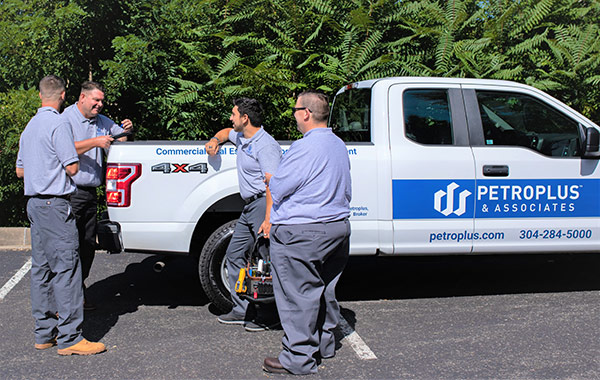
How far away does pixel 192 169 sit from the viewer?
5.37 meters

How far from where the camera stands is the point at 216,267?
18.0 feet

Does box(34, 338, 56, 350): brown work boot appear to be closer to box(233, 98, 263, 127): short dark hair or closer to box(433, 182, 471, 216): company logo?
box(233, 98, 263, 127): short dark hair

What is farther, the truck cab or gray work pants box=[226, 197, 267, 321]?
the truck cab

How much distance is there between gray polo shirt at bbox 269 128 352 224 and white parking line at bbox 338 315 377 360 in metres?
1.10

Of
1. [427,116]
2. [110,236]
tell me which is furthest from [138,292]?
[427,116]

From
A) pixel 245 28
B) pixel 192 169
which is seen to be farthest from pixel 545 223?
pixel 245 28

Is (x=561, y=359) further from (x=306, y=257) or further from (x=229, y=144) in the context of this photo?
(x=229, y=144)

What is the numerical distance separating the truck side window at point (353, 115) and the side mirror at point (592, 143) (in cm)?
192

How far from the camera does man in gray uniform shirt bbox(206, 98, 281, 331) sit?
16.3ft

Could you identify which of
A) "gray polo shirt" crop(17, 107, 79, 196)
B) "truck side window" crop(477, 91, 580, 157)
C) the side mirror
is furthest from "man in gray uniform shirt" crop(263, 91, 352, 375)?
the side mirror

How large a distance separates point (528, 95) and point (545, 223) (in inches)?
46.2

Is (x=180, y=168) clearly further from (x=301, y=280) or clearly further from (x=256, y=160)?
(x=301, y=280)

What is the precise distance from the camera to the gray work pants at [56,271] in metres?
4.61

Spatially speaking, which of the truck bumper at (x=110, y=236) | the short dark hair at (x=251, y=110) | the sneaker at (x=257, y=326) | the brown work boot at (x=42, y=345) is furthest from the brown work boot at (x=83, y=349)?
the short dark hair at (x=251, y=110)
